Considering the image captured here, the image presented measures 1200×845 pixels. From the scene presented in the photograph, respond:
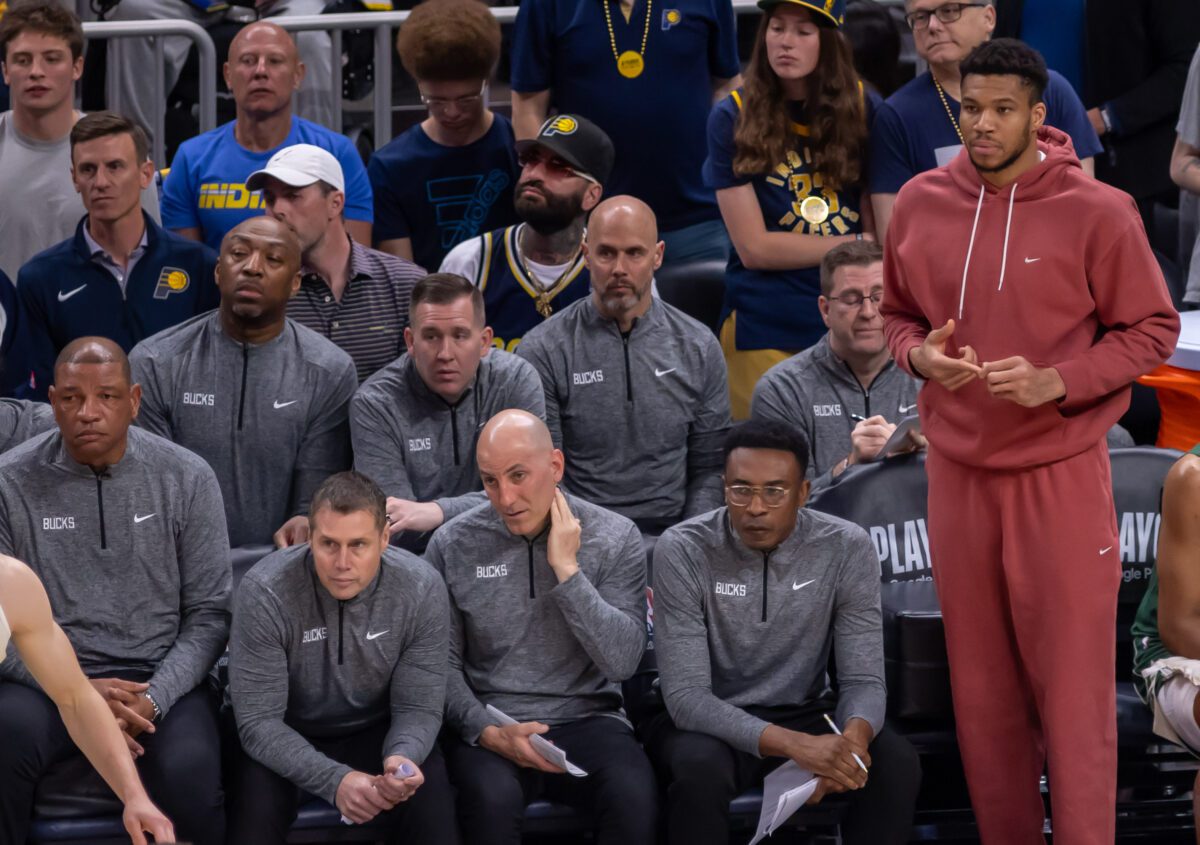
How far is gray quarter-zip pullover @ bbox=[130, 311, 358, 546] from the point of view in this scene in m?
5.40

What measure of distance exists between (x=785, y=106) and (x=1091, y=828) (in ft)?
8.85

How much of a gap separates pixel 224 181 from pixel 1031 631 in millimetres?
3374

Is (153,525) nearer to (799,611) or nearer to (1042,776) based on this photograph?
(799,611)

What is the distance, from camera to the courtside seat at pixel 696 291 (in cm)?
650

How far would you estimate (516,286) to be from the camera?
6.12 metres

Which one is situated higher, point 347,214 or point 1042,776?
point 347,214

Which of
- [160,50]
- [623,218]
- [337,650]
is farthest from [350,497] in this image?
[160,50]

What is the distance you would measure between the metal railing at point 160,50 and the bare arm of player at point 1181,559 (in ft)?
14.0

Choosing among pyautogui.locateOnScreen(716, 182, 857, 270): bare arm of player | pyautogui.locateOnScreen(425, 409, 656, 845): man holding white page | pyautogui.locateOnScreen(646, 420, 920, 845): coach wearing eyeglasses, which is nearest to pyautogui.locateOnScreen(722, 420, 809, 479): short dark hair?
pyautogui.locateOnScreen(646, 420, 920, 845): coach wearing eyeglasses

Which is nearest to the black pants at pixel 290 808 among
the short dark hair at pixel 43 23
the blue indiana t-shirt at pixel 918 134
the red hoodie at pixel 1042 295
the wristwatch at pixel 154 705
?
the wristwatch at pixel 154 705

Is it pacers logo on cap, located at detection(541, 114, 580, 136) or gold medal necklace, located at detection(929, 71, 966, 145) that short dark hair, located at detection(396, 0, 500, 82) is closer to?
pacers logo on cap, located at detection(541, 114, 580, 136)

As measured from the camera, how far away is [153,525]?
191 inches

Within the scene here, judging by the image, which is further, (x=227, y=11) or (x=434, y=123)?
(x=227, y=11)

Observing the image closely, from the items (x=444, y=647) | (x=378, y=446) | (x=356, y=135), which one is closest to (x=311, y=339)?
(x=378, y=446)
